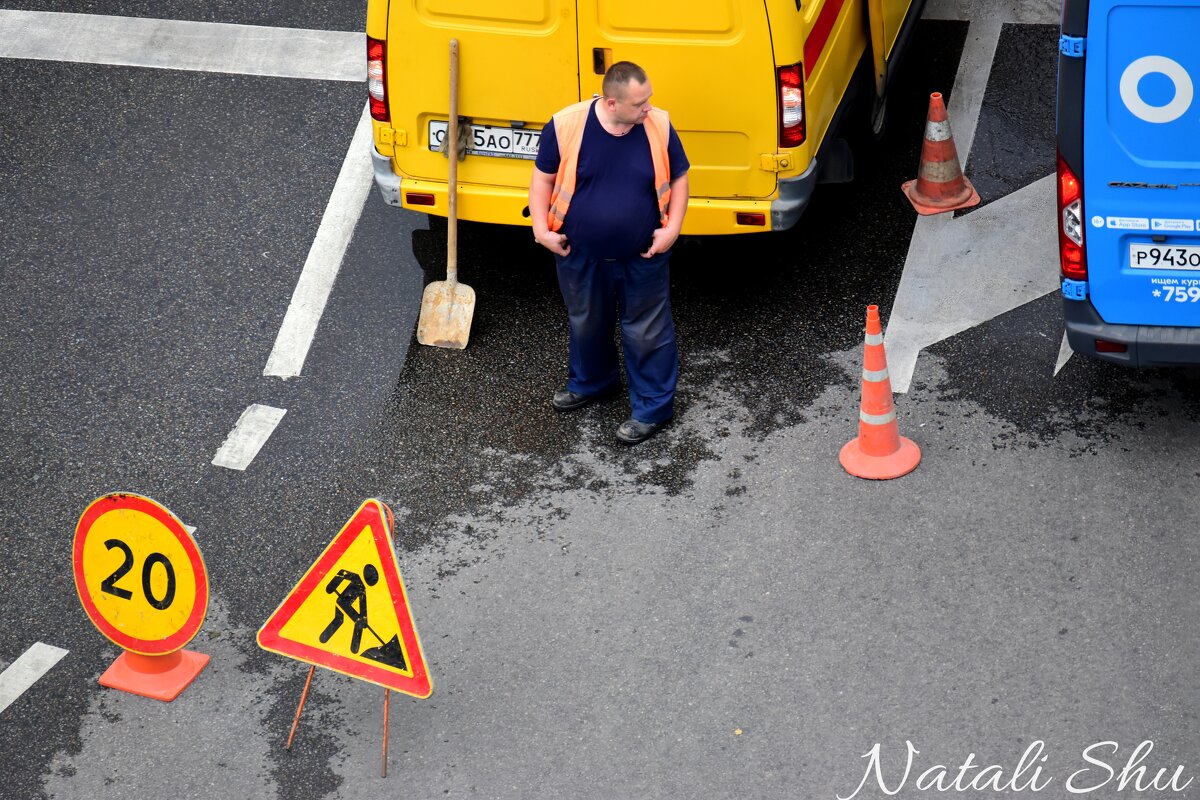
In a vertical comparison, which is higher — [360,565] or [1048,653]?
[360,565]

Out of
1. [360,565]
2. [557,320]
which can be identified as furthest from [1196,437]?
[360,565]

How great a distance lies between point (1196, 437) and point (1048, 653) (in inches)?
61.9

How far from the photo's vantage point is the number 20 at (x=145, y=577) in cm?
546

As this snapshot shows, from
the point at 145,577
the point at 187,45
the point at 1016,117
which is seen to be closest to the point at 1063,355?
the point at 1016,117

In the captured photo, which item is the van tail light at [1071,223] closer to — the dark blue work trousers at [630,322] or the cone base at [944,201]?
the dark blue work trousers at [630,322]

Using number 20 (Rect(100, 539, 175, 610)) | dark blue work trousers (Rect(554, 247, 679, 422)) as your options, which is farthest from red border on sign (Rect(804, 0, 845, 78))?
number 20 (Rect(100, 539, 175, 610))

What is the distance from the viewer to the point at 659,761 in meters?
5.40

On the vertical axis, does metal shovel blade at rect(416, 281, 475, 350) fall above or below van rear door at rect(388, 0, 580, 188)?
below

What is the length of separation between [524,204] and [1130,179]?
278 centimetres

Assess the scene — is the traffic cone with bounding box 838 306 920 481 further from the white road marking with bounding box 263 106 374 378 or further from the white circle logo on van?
the white road marking with bounding box 263 106 374 378

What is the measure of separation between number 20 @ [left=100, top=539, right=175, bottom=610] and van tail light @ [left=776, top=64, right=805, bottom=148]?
338cm

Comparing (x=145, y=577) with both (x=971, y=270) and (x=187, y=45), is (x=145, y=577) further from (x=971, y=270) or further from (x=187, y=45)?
(x=187, y=45)

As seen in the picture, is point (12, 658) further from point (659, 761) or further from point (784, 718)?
point (784, 718)

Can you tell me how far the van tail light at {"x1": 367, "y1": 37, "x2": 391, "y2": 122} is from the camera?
7242mm
